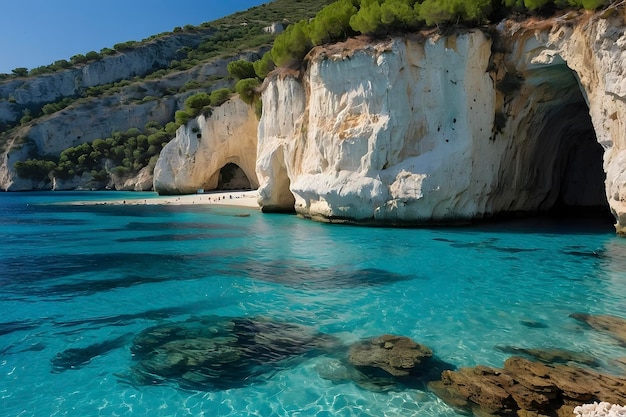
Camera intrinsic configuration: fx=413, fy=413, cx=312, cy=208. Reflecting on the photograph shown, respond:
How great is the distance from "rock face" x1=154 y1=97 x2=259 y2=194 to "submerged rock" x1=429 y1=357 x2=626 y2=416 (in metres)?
33.4

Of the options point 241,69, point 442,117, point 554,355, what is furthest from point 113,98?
point 554,355

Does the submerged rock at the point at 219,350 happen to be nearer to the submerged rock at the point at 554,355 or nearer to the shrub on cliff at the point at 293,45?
the submerged rock at the point at 554,355

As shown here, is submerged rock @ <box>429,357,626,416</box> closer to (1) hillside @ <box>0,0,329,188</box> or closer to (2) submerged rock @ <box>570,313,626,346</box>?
(2) submerged rock @ <box>570,313,626,346</box>

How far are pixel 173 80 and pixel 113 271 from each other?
223 feet

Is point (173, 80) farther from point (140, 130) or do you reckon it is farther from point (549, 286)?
point (549, 286)

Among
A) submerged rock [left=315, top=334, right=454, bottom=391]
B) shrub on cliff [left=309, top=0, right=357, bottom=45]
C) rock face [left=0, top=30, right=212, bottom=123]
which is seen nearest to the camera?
submerged rock [left=315, top=334, right=454, bottom=391]

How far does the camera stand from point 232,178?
162 ft

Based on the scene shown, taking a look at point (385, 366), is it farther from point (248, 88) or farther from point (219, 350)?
point (248, 88)

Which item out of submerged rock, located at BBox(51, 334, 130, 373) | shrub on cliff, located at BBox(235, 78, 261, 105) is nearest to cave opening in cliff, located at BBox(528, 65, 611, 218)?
submerged rock, located at BBox(51, 334, 130, 373)

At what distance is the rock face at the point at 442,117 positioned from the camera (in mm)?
17812

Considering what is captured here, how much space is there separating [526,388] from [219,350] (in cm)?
428

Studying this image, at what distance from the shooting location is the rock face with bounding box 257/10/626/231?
17.8 m

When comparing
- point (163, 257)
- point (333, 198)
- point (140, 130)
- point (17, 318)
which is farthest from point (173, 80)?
point (17, 318)

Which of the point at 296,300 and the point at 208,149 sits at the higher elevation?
the point at 208,149
